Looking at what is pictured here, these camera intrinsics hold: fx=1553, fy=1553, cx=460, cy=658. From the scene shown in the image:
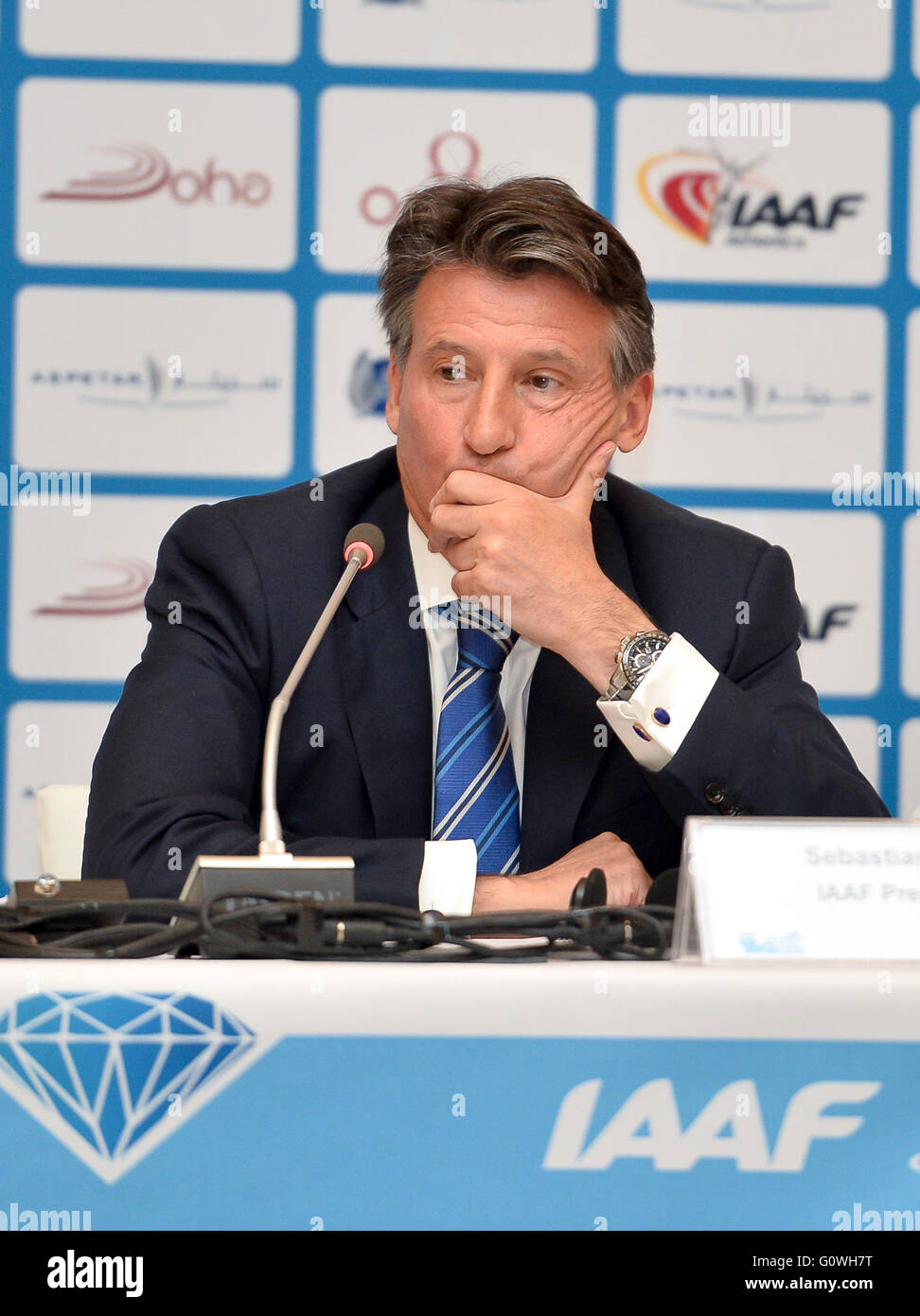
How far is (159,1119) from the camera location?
833mm

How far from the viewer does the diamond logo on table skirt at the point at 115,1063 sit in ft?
2.72

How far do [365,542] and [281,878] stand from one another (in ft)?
1.88

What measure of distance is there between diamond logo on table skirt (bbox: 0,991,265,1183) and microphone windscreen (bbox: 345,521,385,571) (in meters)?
0.82

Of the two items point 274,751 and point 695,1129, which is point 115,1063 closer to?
point 695,1129

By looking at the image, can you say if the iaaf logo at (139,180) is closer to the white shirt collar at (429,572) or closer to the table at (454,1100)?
the white shirt collar at (429,572)

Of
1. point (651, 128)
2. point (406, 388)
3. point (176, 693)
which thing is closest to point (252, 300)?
point (651, 128)

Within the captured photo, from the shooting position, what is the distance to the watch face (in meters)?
1.75

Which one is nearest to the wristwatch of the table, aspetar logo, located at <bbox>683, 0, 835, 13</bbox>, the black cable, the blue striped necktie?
the blue striped necktie

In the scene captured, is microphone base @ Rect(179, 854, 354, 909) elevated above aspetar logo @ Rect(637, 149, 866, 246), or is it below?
below

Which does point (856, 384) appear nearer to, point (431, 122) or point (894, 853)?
point (431, 122)

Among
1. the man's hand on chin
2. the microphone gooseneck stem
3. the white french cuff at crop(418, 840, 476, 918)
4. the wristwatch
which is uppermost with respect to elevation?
the man's hand on chin

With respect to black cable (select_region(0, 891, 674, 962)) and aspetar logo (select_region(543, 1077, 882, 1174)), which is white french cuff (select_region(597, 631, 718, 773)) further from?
aspetar logo (select_region(543, 1077, 882, 1174))

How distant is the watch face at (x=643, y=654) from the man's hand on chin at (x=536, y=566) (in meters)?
0.03
